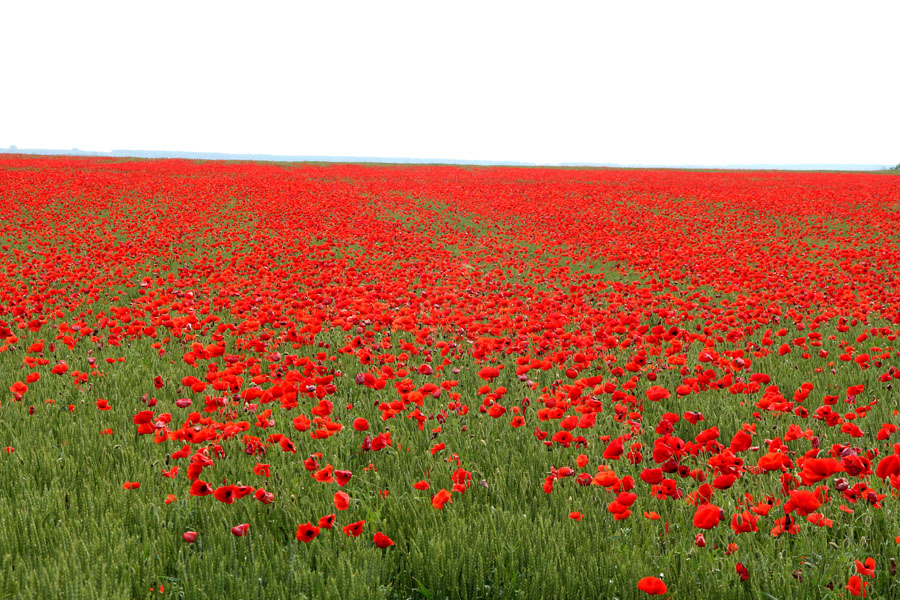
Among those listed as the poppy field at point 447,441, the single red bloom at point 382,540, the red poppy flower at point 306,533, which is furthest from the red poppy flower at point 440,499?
the red poppy flower at point 306,533

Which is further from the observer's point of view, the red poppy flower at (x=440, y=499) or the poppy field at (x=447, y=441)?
the red poppy flower at (x=440, y=499)

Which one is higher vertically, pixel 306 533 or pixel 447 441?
pixel 306 533

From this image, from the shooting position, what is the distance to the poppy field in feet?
8.18

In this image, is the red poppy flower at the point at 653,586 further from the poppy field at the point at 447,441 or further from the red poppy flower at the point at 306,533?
A: the red poppy flower at the point at 306,533

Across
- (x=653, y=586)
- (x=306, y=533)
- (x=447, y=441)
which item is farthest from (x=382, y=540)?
(x=447, y=441)

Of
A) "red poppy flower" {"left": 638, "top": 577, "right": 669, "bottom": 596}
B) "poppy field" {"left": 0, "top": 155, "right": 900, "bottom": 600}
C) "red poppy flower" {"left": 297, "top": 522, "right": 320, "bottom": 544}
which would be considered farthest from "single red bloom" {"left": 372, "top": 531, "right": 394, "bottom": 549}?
"red poppy flower" {"left": 638, "top": 577, "right": 669, "bottom": 596}

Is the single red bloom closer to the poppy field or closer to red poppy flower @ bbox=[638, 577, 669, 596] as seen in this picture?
the poppy field

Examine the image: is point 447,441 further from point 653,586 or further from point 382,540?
point 653,586

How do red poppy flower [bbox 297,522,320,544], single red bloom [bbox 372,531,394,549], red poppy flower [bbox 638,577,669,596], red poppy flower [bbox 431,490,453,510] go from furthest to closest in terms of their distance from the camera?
red poppy flower [bbox 431,490,453,510] < single red bloom [bbox 372,531,394,549] < red poppy flower [bbox 297,522,320,544] < red poppy flower [bbox 638,577,669,596]

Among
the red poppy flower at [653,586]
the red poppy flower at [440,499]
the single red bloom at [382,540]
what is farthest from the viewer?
the red poppy flower at [440,499]

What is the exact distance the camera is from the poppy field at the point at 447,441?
249 cm

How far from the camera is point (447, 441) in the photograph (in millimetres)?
3879

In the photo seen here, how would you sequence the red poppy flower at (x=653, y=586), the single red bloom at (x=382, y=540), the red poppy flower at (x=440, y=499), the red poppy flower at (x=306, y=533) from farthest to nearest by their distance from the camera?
the red poppy flower at (x=440, y=499)
the single red bloom at (x=382, y=540)
the red poppy flower at (x=306, y=533)
the red poppy flower at (x=653, y=586)

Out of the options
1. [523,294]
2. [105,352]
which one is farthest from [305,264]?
[105,352]
